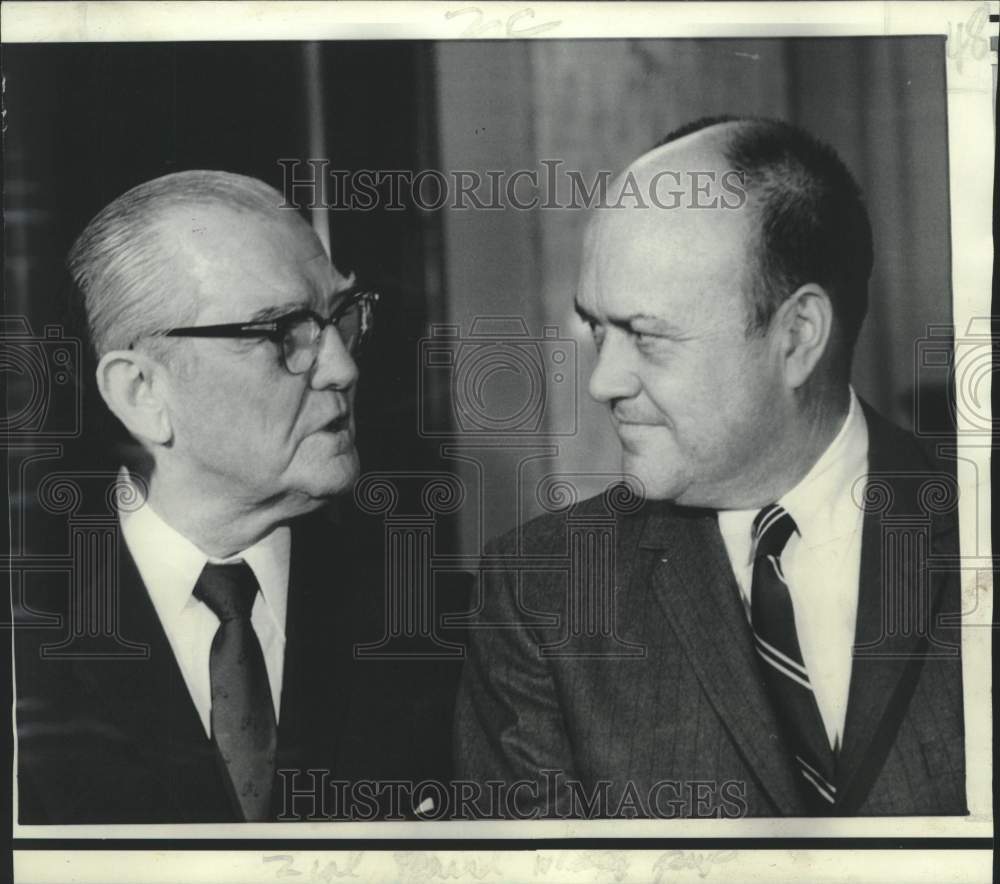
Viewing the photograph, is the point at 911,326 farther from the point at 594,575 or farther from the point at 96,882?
the point at 96,882

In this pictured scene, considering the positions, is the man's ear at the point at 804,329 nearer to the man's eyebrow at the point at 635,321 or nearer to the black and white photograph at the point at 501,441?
the black and white photograph at the point at 501,441

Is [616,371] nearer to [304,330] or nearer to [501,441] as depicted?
[501,441]

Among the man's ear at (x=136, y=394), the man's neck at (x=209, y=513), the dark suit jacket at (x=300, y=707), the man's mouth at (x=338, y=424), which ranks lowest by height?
the dark suit jacket at (x=300, y=707)

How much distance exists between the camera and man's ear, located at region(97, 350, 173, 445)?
308 cm

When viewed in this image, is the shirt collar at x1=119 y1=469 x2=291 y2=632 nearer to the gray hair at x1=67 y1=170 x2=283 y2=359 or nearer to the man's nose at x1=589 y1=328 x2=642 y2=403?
the gray hair at x1=67 y1=170 x2=283 y2=359

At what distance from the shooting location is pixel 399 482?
3119mm

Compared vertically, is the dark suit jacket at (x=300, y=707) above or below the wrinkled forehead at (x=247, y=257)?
below

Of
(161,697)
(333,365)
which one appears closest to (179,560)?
(161,697)

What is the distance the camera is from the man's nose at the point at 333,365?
3084 millimetres

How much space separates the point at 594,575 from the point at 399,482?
1.66 feet

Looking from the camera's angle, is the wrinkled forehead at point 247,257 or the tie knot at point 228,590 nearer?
the wrinkled forehead at point 247,257

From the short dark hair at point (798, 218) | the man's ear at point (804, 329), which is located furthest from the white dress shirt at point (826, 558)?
the short dark hair at point (798, 218)

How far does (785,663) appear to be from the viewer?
3.09 metres

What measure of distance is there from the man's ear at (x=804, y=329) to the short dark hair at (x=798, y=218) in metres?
0.02
